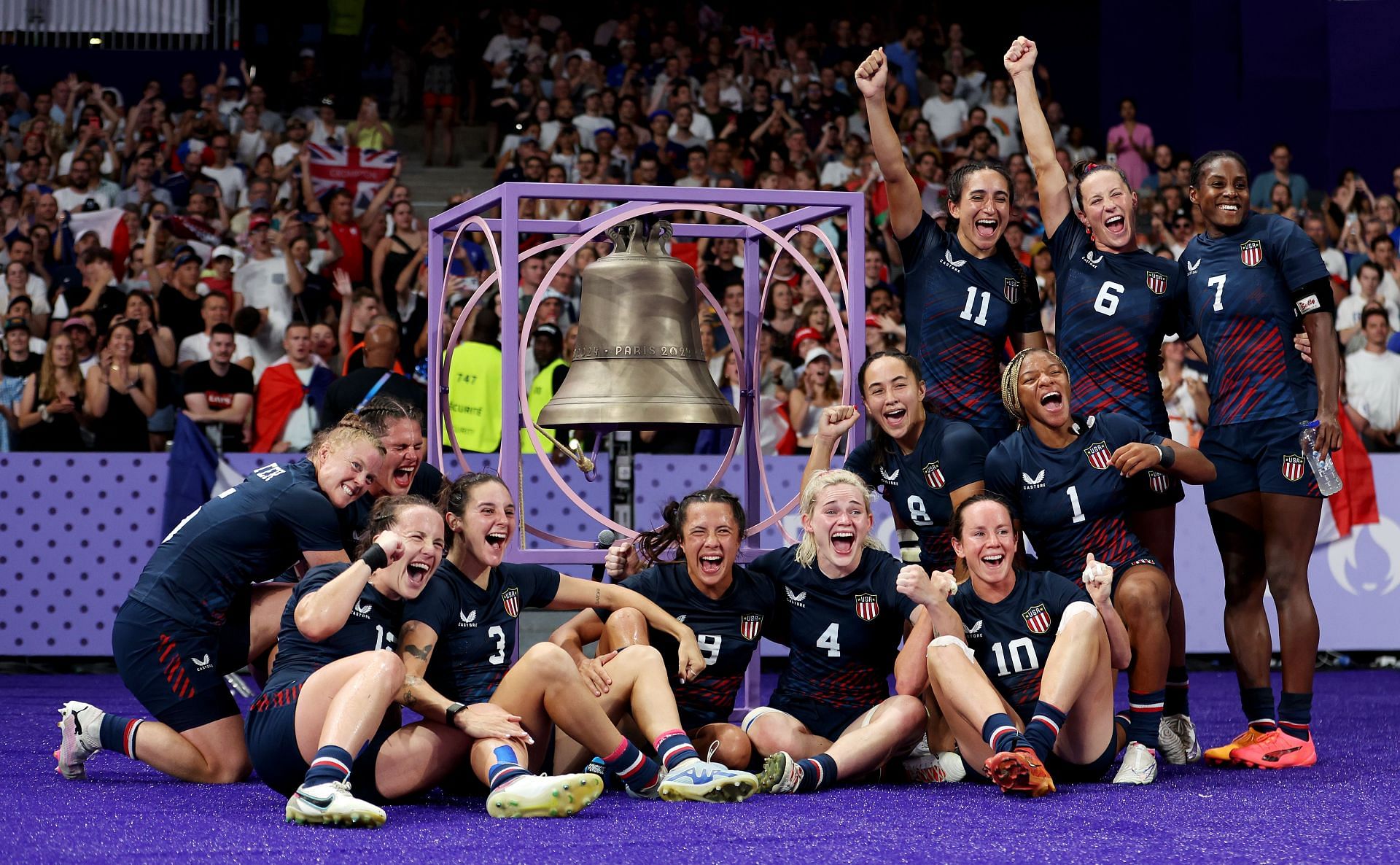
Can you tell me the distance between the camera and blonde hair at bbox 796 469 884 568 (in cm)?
531

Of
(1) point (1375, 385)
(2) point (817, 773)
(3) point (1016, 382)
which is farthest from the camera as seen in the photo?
(1) point (1375, 385)

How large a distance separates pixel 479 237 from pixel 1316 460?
8.46 meters

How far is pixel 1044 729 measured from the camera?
487 cm

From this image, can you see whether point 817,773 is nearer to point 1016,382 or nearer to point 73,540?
point 1016,382

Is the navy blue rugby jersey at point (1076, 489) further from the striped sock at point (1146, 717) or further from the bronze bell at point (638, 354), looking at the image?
the bronze bell at point (638, 354)

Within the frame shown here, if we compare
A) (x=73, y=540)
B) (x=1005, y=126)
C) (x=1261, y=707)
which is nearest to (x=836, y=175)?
(x=1005, y=126)

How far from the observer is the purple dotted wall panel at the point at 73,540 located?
359 inches

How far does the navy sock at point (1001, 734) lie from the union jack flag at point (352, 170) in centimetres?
946

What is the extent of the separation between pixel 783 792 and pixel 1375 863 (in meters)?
1.77

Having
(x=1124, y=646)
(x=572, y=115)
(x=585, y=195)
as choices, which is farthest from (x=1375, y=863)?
(x=572, y=115)

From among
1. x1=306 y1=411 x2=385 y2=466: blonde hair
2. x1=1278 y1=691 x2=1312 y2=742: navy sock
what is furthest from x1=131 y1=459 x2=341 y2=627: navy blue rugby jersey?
x1=1278 y1=691 x2=1312 y2=742: navy sock

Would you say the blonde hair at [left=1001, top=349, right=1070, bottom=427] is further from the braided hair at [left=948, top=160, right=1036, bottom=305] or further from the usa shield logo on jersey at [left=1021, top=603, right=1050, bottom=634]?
the usa shield logo on jersey at [left=1021, top=603, right=1050, bottom=634]

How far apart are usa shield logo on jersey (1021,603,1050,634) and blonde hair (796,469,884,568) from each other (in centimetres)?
58

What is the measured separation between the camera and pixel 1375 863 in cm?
377
